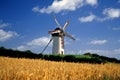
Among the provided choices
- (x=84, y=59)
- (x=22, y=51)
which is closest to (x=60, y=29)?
(x=84, y=59)

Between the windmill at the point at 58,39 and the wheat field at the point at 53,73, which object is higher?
the windmill at the point at 58,39

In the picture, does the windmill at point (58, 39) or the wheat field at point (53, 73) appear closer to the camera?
Result: the wheat field at point (53, 73)

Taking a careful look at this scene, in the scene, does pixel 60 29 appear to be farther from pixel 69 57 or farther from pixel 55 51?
pixel 69 57

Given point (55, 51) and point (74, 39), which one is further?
point (74, 39)

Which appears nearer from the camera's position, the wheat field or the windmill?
the wheat field

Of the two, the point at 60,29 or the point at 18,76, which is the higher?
the point at 60,29

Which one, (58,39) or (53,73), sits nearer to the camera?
(53,73)

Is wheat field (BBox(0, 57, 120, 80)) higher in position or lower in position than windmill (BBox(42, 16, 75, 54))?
lower

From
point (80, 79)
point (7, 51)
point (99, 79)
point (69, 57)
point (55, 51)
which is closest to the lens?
point (80, 79)

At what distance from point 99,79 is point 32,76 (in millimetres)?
4776

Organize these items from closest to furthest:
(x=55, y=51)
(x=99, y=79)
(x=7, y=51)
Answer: (x=99, y=79)
(x=7, y=51)
(x=55, y=51)

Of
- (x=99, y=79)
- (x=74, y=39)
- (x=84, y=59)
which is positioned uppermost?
(x=74, y=39)

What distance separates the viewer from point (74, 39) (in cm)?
6003

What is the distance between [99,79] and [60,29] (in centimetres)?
4429
